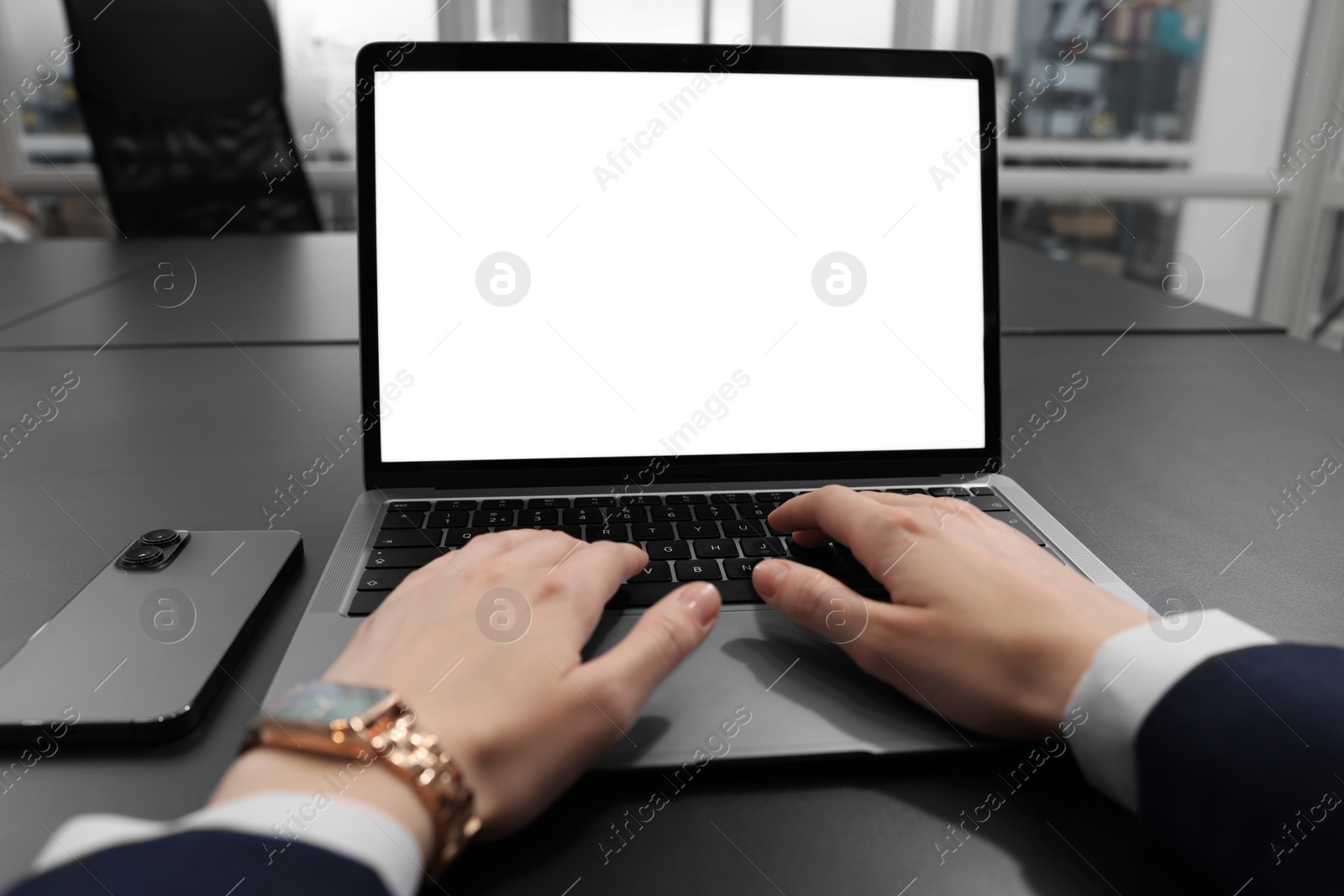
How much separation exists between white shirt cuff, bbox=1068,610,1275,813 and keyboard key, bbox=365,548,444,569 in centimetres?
38

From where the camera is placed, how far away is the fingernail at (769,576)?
0.49 metres

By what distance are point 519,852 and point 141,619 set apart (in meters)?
0.28

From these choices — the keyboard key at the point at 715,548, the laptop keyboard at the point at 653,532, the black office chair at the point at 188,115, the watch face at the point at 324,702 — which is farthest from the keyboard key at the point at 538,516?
the black office chair at the point at 188,115

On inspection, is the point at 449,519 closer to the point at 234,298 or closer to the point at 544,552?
the point at 544,552

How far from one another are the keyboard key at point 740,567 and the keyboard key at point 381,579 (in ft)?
0.65

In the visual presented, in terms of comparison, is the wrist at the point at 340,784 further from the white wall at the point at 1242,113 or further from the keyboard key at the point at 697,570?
the white wall at the point at 1242,113

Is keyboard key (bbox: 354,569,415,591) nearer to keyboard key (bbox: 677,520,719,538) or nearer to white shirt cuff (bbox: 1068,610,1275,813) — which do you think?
keyboard key (bbox: 677,520,719,538)

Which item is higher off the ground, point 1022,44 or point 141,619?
point 1022,44

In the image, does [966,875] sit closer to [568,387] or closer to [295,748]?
[295,748]

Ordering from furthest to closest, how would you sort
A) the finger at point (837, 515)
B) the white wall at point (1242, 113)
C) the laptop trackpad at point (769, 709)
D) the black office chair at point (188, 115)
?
the white wall at point (1242, 113) → the black office chair at point (188, 115) → the finger at point (837, 515) → the laptop trackpad at point (769, 709)

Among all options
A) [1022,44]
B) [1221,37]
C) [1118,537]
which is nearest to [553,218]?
[1118,537]

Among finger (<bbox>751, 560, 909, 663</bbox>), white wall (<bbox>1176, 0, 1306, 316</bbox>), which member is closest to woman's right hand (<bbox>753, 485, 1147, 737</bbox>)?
finger (<bbox>751, 560, 909, 663</bbox>)

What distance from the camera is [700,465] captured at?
0.66 meters

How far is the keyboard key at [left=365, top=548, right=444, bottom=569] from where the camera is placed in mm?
545
